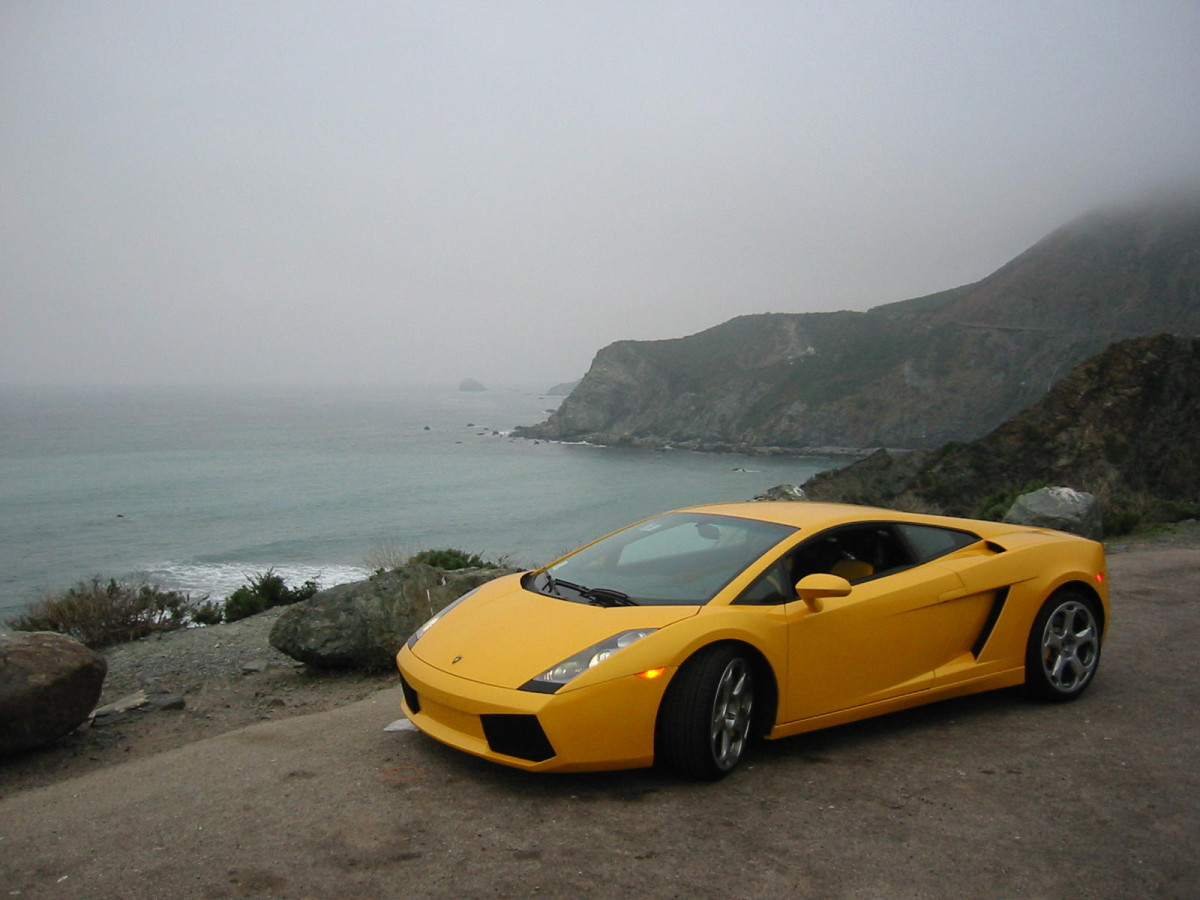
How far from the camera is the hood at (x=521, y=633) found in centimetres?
411

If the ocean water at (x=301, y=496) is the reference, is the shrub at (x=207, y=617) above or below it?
above

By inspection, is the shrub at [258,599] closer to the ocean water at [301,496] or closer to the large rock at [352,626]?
the ocean water at [301,496]

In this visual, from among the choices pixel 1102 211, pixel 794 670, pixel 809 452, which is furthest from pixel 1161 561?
pixel 1102 211

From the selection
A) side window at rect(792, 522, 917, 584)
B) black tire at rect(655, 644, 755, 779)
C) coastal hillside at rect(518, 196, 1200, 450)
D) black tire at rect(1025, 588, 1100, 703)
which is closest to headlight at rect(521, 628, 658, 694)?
black tire at rect(655, 644, 755, 779)

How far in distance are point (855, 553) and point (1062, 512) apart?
939cm

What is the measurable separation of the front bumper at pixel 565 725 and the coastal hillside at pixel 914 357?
92.5 m

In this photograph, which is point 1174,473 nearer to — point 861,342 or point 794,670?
point 794,670

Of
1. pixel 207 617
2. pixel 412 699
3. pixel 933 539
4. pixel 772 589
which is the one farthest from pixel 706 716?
pixel 207 617

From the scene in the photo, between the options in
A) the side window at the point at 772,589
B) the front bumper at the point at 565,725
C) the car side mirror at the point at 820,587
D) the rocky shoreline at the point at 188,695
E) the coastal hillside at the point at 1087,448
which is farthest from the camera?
the coastal hillside at the point at 1087,448

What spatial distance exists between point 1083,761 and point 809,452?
98.1 m

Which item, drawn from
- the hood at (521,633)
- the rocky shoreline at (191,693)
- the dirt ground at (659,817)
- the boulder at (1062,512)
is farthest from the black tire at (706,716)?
the boulder at (1062,512)

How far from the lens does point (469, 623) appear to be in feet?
15.6

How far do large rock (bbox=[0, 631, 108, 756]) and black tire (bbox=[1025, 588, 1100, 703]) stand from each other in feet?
19.0

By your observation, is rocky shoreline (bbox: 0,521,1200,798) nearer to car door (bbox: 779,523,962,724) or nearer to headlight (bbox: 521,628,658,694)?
headlight (bbox: 521,628,658,694)
